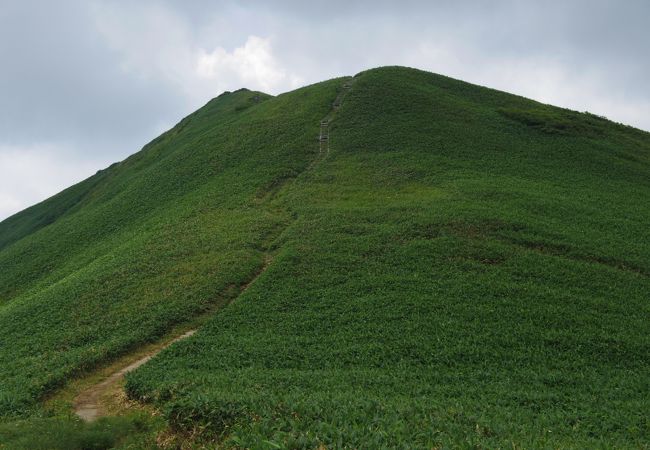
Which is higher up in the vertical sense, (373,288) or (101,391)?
(373,288)

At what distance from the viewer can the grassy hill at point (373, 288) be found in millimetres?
13562

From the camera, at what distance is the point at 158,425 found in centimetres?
1338

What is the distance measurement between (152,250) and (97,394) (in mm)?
16262

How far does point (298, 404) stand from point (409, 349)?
296 inches

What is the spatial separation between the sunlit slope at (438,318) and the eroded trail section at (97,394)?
123 cm

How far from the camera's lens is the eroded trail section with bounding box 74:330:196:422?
15.9 metres

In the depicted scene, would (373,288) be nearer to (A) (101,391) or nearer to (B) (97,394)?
(A) (101,391)

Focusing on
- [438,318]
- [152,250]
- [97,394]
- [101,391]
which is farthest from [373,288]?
[152,250]

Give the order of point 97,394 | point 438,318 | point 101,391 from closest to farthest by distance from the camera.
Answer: point 97,394 < point 101,391 < point 438,318

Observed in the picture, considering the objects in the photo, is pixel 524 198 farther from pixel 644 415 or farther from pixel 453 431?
pixel 453 431

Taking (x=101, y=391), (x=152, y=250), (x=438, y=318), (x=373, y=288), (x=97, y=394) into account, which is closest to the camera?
(x=97, y=394)

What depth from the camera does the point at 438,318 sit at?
20.9 metres

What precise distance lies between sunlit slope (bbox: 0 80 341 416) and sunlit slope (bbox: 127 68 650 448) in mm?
2720

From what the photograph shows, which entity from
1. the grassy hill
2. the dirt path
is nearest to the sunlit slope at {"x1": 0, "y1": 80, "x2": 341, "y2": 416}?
the grassy hill
